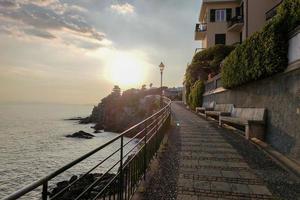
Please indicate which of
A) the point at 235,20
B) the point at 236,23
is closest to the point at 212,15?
the point at 235,20

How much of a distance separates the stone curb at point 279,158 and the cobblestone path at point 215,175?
98 cm

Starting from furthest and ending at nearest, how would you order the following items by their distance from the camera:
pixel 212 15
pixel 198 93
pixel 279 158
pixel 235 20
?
pixel 212 15 → pixel 235 20 → pixel 198 93 → pixel 279 158

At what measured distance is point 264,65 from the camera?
426 inches

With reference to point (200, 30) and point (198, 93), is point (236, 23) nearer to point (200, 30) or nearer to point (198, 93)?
point (200, 30)

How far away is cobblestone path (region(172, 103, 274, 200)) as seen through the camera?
19.7 feet

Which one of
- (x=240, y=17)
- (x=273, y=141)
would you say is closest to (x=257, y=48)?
(x=273, y=141)

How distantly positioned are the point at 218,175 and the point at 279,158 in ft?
8.90

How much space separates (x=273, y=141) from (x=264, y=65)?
2.72 metres

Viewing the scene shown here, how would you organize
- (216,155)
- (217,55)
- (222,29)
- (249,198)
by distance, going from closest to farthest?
(249,198) < (216,155) < (217,55) < (222,29)

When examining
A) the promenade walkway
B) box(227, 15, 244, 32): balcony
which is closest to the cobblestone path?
the promenade walkway

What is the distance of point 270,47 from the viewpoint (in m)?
10.2

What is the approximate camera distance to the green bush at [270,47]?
31.1ft

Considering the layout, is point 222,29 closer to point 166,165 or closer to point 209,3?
point 209,3

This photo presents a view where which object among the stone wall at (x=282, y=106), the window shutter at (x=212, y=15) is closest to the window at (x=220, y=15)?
the window shutter at (x=212, y=15)
